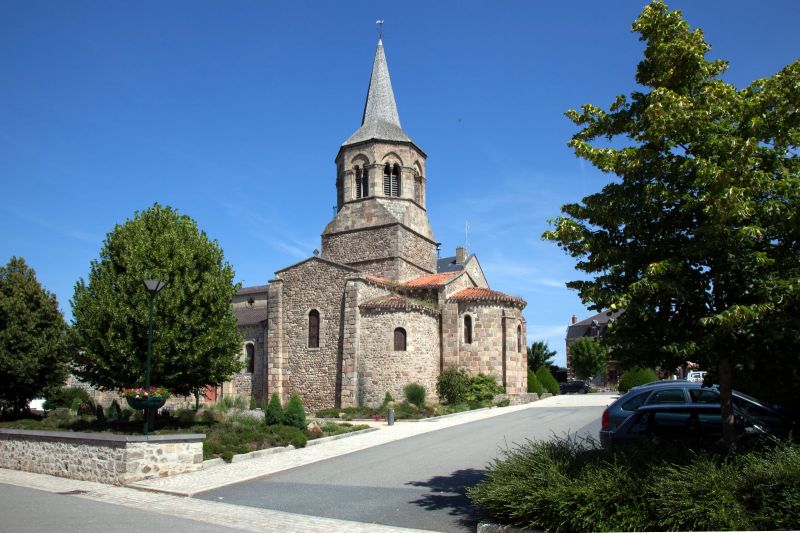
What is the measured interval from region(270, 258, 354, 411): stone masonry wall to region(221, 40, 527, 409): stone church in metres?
0.05

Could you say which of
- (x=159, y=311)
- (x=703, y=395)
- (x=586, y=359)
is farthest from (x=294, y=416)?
(x=586, y=359)

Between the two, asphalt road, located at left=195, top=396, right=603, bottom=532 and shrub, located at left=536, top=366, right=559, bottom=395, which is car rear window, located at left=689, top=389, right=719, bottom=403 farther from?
shrub, located at left=536, top=366, right=559, bottom=395

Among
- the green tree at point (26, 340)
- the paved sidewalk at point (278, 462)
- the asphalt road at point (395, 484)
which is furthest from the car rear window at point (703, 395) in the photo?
the green tree at point (26, 340)

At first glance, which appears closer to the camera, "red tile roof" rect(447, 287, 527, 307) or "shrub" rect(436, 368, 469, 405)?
"shrub" rect(436, 368, 469, 405)

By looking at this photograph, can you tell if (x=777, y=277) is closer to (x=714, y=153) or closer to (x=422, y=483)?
(x=714, y=153)

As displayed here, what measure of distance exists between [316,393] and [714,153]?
24.1m

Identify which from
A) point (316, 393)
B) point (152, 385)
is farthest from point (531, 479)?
point (316, 393)

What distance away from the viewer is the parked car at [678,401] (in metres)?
11.0

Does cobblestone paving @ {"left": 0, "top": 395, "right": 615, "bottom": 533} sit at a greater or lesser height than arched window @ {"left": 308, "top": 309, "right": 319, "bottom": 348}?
lesser

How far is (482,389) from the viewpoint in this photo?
28.2 metres

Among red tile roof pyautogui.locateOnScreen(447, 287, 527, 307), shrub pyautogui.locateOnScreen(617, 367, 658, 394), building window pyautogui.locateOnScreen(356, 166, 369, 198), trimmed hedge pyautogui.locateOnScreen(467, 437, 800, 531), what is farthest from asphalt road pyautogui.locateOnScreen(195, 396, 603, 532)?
shrub pyautogui.locateOnScreen(617, 367, 658, 394)

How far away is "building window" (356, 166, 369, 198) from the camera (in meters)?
33.1

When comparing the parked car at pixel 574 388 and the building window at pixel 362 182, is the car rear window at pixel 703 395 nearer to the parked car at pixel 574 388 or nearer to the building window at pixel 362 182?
the building window at pixel 362 182

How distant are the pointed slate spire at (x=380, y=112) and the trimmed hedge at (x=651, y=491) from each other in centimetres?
2663
